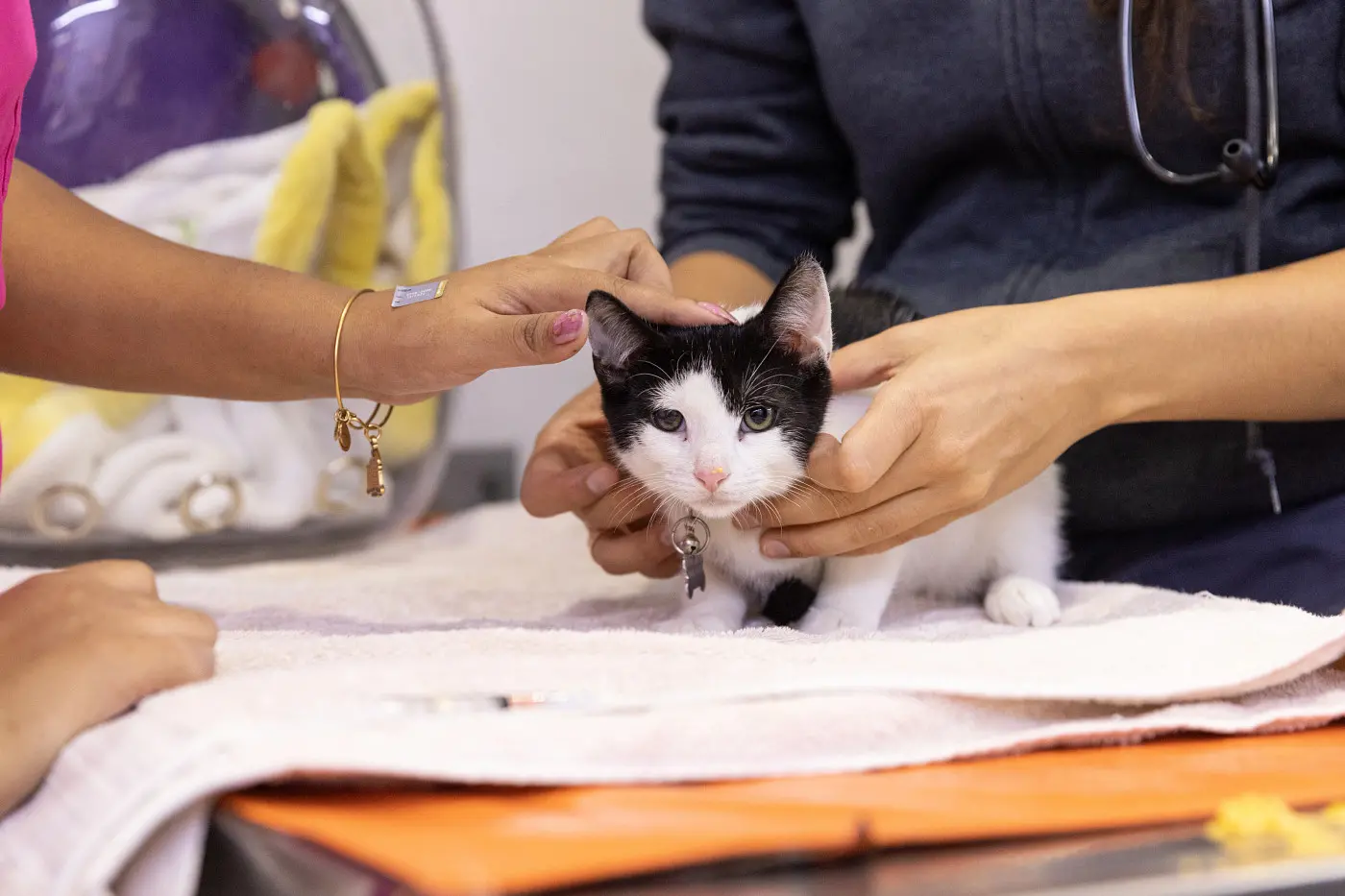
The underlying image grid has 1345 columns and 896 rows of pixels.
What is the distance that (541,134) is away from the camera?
75.2 inches

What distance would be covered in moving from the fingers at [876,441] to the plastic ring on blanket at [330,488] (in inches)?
37.7

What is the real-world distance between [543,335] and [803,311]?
215 millimetres

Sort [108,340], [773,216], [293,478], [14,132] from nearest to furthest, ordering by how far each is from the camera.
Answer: [14,132] → [108,340] → [773,216] → [293,478]

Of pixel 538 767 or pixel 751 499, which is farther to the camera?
pixel 751 499

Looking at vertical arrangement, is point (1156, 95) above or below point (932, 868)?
above

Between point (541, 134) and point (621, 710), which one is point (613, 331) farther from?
point (541, 134)

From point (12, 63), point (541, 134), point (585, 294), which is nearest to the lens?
point (12, 63)

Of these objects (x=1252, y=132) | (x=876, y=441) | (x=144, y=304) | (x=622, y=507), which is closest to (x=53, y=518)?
(x=144, y=304)

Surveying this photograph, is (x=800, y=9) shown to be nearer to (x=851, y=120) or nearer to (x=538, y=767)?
(x=851, y=120)

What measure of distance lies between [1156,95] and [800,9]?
38 cm

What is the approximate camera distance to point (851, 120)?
1.15 metres

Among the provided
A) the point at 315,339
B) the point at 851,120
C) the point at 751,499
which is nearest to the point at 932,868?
the point at 751,499

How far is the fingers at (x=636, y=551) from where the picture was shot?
0.97 m

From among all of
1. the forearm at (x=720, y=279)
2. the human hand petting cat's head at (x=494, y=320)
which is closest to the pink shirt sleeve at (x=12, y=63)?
the human hand petting cat's head at (x=494, y=320)
